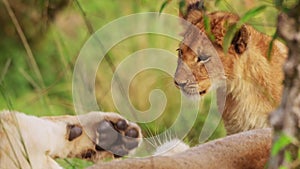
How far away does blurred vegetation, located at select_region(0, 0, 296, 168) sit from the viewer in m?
4.00

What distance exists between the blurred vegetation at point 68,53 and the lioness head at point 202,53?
8.5 inches

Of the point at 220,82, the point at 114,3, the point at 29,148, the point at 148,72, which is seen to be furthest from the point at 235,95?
the point at 114,3

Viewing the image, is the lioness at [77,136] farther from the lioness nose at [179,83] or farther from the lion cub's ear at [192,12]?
the lion cub's ear at [192,12]

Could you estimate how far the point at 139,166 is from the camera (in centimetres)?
214

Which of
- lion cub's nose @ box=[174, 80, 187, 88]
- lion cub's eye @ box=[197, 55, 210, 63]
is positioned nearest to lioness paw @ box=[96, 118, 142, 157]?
lion cub's nose @ box=[174, 80, 187, 88]

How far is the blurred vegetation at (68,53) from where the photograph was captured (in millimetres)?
3998

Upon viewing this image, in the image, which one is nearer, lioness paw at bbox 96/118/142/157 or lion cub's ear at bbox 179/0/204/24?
lioness paw at bbox 96/118/142/157

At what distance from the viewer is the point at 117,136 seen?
3.18 metres

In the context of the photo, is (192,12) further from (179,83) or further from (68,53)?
(68,53)

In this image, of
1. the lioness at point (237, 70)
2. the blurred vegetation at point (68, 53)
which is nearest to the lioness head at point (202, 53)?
the lioness at point (237, 70)

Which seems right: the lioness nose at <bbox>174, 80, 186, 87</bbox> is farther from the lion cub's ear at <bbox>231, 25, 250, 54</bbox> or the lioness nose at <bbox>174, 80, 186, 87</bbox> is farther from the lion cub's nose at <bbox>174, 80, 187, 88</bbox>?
the lion cub's ear at <bbox>231, 25, 250, 54</bbox>

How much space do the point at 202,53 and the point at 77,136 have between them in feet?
1.81

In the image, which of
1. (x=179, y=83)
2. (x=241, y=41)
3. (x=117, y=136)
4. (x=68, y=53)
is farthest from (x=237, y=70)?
(x=68, y=53)

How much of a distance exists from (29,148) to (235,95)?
2.85 feet
